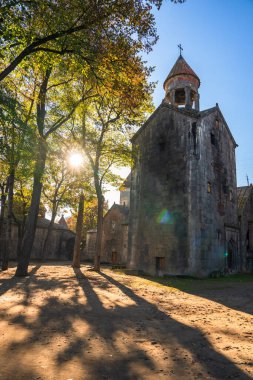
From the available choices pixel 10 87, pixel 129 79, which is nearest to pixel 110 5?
Result: pixel 129 79

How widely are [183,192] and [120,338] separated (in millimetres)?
16318

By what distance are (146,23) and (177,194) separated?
13532mm

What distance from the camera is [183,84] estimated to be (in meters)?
24.9

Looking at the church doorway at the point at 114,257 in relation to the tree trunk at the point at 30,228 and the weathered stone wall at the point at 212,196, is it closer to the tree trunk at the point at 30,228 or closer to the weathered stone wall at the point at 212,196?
the weathered stone wall at the point at 212,196

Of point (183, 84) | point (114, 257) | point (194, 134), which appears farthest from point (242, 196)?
point (114, 257)

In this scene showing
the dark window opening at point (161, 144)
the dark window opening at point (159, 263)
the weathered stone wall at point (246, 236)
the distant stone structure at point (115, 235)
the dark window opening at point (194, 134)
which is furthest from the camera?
the distant stone structure at point (115, 235)

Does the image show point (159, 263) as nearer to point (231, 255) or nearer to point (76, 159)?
point (231, 255)

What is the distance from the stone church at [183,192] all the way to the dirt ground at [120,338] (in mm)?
10332

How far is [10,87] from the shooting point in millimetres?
15633

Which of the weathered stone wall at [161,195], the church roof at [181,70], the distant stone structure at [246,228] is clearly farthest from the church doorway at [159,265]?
the church roof at [181,70]

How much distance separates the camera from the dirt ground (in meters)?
4.02

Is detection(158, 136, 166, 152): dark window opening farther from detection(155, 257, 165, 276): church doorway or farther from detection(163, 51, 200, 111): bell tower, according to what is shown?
detection(155, 257, 165, 276): church doorway

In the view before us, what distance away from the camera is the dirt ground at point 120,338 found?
4.02m

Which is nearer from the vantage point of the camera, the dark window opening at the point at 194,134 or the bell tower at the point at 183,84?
the dark window opening at the point at 194,134
